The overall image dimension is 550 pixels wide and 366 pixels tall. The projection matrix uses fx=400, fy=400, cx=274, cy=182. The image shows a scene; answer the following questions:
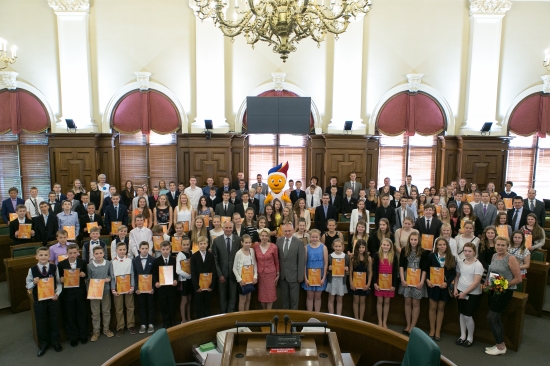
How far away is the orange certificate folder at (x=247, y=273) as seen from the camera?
19.7 ft

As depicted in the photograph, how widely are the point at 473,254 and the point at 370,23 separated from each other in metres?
7.98

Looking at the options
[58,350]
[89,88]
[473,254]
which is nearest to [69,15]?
[89,88]

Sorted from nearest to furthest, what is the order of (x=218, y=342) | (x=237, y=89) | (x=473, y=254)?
(x=218, y=342) < (x=473, y=254) < (x=237, y=89)

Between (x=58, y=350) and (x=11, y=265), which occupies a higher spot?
(x=11, y=265)

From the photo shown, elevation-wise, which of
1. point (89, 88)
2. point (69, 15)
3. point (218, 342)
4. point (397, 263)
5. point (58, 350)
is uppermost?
point (69, 15)

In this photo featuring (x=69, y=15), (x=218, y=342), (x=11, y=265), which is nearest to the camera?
(x=218, y=342)

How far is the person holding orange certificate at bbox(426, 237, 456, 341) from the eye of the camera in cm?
587

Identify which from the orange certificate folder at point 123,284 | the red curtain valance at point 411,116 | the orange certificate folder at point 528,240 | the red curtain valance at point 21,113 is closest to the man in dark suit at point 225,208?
the orange certificate folder at point 123,284

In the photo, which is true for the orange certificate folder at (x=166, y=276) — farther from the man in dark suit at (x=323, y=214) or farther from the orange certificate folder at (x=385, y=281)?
the man in dark suit at (x=323, y=214)

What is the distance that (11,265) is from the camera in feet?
21.7

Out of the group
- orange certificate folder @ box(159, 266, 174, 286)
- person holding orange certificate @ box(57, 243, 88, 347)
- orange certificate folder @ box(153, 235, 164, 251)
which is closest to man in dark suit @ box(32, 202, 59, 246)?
person holding orange certificate @ box(57, 243, 88, 347)

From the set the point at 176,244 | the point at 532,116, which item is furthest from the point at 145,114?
the point at 532,116

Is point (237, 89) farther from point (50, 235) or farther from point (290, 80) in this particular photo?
point (50, 235)

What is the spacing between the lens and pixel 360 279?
6094 mm
